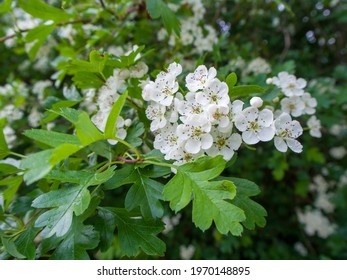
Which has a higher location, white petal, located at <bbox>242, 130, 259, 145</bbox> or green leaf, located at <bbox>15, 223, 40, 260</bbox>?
white petal, located at <bbox>242, 130, 259, 145</bbox>

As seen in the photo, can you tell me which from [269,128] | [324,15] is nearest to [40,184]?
[269,128]

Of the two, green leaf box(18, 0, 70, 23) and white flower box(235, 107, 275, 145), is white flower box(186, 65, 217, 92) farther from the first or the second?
green leaf box(18, 0, 70, 23)

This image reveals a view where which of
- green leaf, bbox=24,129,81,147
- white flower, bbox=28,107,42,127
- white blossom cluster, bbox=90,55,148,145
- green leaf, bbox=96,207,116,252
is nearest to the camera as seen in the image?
green leaf, bbox=24,129,81,147

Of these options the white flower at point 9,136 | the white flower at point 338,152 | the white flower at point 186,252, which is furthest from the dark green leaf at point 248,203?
the white flower at point 338,152

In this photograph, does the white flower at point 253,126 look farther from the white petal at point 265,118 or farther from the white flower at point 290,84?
the white flower at point 290,84

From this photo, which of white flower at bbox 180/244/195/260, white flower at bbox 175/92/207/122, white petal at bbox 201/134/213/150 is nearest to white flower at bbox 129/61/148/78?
white flower at bbox 175/92/207/122

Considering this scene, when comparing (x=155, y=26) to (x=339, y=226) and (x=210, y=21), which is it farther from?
(x=339, y=226)

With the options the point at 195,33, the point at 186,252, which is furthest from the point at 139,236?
the point at 186,252

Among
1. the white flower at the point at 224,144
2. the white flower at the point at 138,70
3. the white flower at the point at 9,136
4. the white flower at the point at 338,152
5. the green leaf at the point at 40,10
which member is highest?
the green leaf at the point at 40,10
